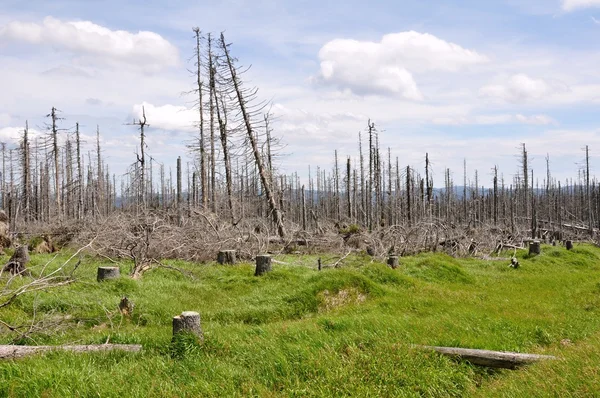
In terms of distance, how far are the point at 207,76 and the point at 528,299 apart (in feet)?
73.4

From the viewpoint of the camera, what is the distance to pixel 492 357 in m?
6.67

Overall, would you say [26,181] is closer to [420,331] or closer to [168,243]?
[168,243]

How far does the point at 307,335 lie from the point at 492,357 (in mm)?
2795

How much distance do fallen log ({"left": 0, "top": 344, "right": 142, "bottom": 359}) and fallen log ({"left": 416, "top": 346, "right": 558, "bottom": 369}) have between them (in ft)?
14.2

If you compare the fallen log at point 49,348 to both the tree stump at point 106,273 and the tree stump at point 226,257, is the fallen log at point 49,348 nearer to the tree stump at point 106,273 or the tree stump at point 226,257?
the tree stump at point 106,273

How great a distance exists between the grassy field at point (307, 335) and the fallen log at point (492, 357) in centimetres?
12

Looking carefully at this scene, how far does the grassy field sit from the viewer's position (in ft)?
19.3

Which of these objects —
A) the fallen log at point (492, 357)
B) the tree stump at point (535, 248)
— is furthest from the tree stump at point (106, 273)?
the tree stump at point (535, 248)

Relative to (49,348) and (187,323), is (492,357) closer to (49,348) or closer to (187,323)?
(187,323)

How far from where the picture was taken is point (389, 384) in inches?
239

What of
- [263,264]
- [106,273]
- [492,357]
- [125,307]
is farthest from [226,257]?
[492,357]

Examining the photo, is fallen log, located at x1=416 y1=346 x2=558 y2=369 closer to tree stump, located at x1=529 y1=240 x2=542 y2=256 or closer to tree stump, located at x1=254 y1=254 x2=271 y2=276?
tree stump, located at x1=254 y1=254 x2=271 y2=276

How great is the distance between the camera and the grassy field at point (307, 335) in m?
5.87

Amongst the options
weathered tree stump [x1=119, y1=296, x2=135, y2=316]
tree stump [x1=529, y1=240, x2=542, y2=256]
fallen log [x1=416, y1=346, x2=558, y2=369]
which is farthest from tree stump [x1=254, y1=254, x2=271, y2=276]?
tree stump [x1=529, y1=240, x2=542, y2=256]
